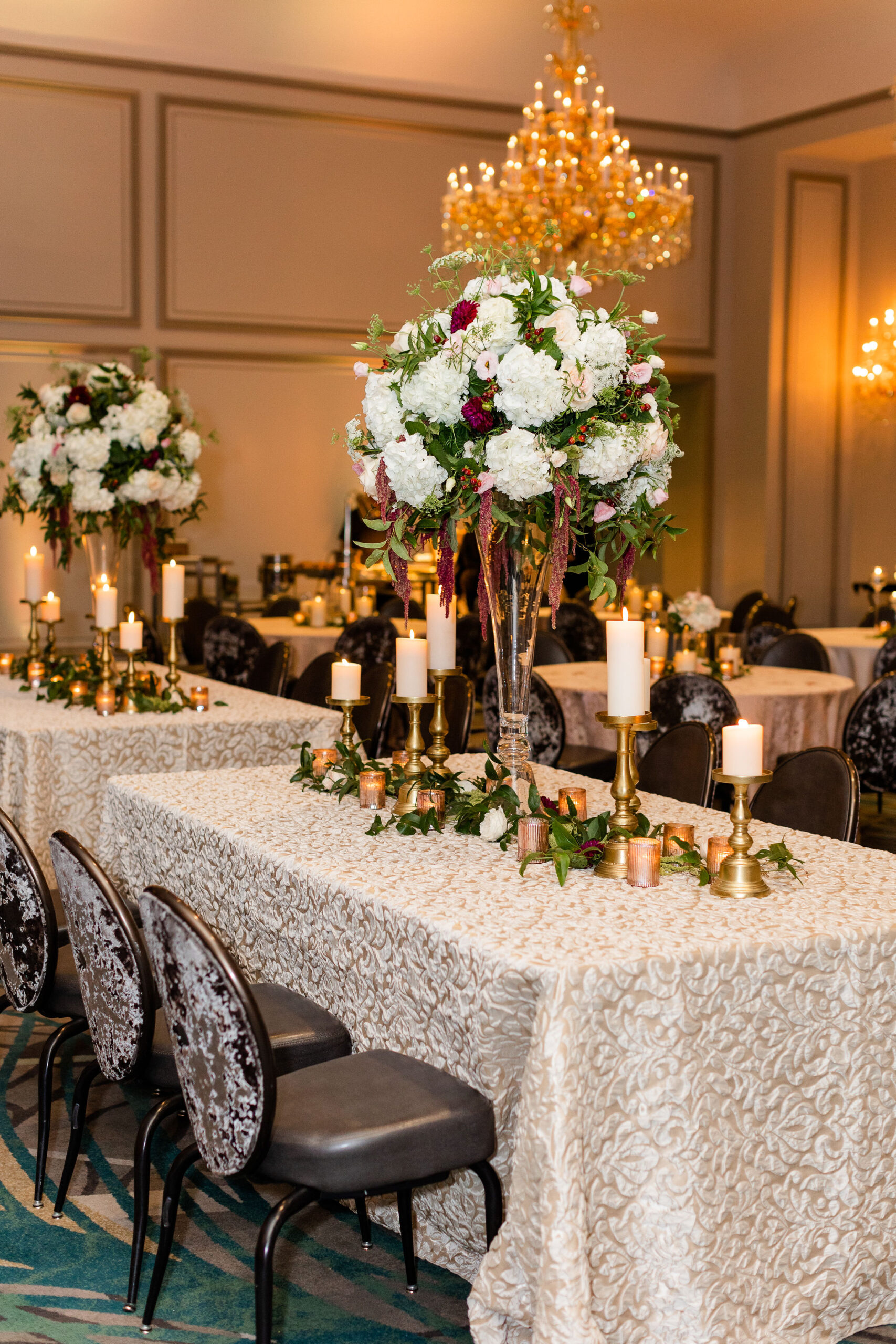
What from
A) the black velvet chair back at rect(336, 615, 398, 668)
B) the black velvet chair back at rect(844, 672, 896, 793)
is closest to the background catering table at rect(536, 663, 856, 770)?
the black velvet chair back at rect(844, 672, 896, 793)

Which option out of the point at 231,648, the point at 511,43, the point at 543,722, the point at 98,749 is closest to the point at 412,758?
the point at 98,749

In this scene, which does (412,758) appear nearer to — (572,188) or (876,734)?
(876,734)

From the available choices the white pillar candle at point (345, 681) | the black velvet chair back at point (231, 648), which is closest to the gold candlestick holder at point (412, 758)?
the white pillar candle at point (345, 681)

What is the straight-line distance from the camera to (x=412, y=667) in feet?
10.2

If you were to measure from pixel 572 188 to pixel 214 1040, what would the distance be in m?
6.86

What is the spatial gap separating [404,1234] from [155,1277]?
45cm

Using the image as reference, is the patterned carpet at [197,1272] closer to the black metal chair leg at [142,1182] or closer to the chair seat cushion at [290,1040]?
the black metal chair leg at [142,1182]

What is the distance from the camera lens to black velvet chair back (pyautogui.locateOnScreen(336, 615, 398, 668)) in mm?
6945

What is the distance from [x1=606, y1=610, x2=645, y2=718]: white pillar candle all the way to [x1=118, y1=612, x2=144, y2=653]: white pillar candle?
256cm

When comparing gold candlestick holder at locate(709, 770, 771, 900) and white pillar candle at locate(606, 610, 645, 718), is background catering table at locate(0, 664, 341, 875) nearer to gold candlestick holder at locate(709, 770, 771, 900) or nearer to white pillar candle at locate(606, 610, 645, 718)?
white pillar candle at locate(606, 610, 645, 718)

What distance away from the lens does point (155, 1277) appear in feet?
8.00

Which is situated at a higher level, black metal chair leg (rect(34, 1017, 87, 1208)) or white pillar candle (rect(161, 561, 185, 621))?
white pillar candle (rect(161, 561, 185, 621))

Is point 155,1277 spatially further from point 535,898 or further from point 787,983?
point 787,983

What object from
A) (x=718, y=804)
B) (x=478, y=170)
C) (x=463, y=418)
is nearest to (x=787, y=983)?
(x=463, y=418)
